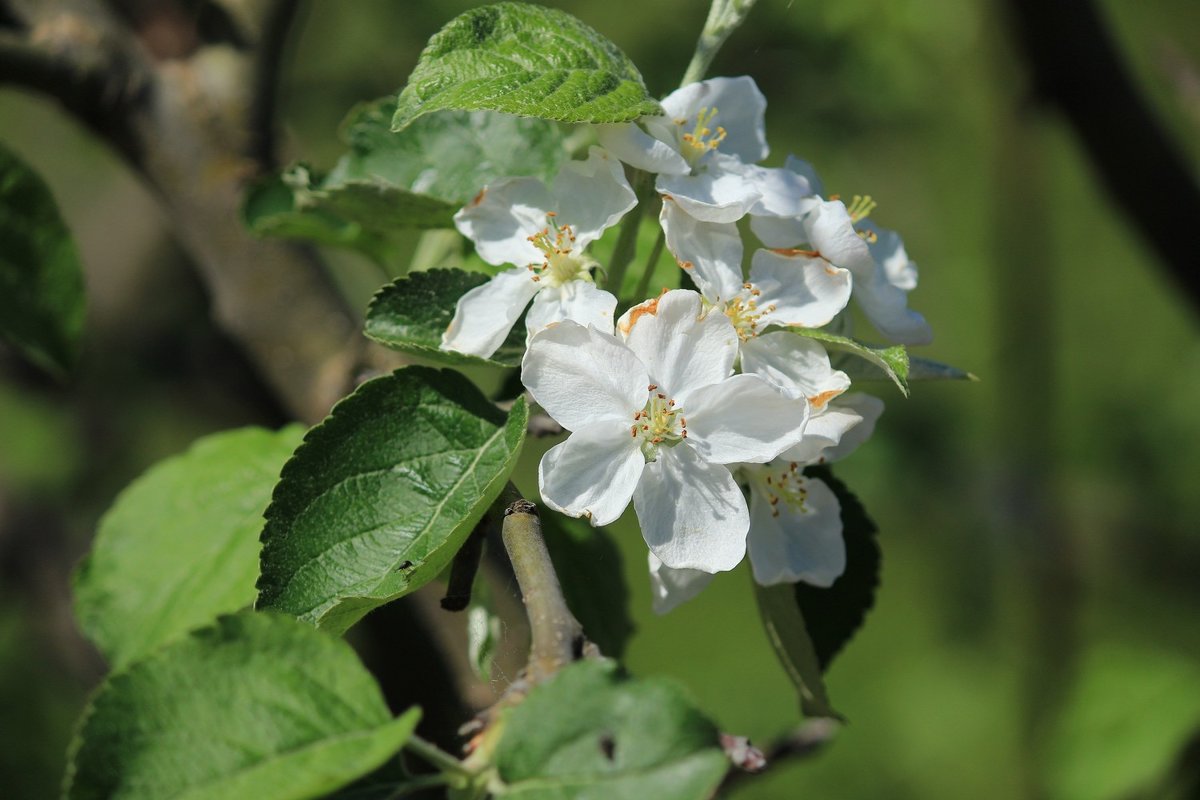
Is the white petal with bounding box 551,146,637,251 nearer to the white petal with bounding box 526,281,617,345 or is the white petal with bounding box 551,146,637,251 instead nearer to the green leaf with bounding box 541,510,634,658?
the white petal with bounding box 526,281,617,345

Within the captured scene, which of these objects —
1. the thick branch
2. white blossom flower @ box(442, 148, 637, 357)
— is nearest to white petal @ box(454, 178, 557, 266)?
white blossom flower @ box(442, 148, 637, 357)

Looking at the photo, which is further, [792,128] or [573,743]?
[792,128]

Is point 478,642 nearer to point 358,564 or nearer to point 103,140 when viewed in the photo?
point 358,564

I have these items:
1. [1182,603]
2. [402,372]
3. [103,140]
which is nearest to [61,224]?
[103,140]

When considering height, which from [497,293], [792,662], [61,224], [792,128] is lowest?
[792,128]

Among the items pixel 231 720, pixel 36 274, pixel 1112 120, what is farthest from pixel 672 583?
pixel 1112 120

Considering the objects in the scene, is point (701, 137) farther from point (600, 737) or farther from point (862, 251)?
point (600, 737)
